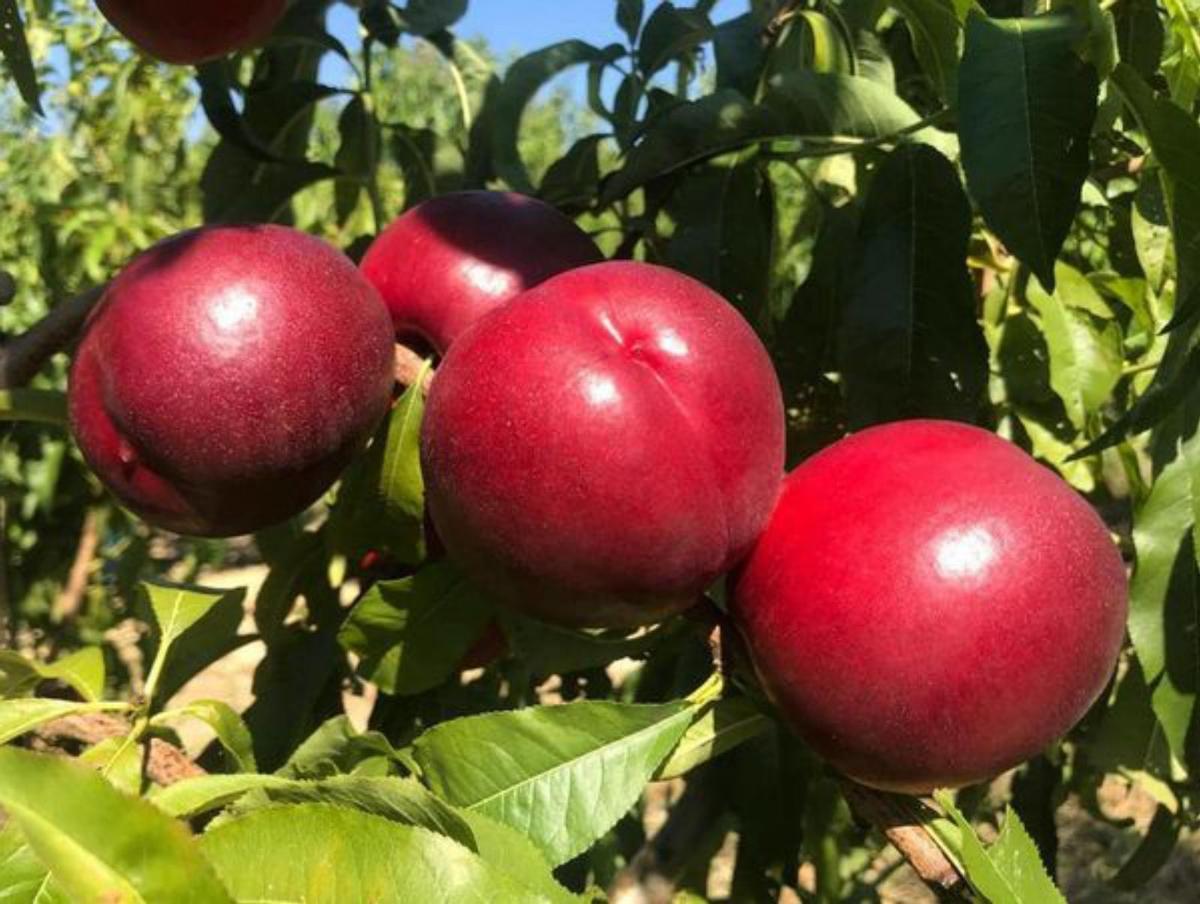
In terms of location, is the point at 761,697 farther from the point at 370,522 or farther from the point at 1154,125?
the point at 1154,125

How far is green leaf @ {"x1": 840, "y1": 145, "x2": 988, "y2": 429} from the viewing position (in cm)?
91

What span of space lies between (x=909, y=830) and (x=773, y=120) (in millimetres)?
482

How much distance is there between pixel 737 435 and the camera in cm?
73

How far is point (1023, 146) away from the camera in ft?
2.23

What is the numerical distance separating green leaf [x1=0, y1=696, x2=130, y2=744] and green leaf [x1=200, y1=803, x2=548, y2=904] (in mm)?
268

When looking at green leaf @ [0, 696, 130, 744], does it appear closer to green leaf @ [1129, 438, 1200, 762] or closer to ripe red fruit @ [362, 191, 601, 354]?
ripe red fruit @ [362, 191, 601, 354]

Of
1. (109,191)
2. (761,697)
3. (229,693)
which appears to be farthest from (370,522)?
(229,693)

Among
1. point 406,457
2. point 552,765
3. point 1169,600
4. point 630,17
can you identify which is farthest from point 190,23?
point 1169,600

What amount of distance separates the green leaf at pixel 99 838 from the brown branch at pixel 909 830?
0.39 metres

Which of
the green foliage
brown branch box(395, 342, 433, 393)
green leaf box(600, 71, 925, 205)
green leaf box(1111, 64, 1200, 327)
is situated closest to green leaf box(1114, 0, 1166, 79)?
the green foliage

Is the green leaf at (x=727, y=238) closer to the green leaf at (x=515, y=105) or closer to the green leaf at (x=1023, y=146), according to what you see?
the green leaf at (x=515, y=105)

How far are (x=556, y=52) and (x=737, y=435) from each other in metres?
0.65

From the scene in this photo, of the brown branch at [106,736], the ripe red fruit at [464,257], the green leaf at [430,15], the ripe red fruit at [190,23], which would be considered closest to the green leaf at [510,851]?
the brown branch at [106,736]

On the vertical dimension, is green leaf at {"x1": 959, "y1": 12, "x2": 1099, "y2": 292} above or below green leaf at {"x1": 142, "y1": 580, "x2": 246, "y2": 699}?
above
